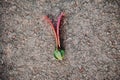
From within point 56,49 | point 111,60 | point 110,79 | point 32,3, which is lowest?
point 110,79

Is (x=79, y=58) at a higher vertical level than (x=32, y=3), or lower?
lower

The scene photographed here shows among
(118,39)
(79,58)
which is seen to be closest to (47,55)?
(79,58)

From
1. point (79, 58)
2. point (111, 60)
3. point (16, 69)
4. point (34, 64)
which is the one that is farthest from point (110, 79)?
point (16, 69)

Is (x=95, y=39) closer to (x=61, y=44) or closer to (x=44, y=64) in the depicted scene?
(x=61, y=44)

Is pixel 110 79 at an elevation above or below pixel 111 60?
below

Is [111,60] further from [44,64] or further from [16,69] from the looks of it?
[16,69]

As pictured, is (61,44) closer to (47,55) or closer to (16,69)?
(47,55)
